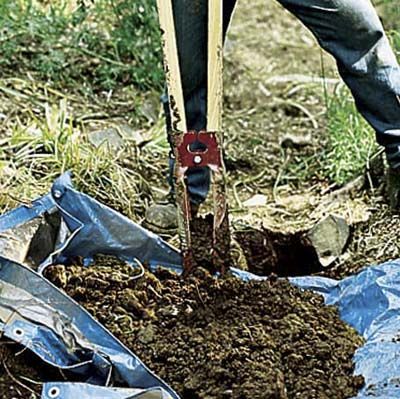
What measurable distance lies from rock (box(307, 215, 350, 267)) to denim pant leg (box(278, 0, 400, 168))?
0.28 metres

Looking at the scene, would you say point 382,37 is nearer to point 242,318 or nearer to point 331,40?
point 331,40

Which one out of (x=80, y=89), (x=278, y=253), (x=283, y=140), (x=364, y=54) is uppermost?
(x=364, y=54)

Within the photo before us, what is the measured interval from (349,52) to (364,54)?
0.15 feet

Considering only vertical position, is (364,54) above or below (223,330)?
above

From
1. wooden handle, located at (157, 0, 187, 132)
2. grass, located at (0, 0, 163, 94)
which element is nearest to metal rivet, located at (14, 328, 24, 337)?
wooden handle, located at (157, 0, 187, 132)

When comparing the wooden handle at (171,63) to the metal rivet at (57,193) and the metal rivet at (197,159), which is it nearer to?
the metal rivet at (197,159)

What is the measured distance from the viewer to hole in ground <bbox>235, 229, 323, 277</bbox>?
127 inches

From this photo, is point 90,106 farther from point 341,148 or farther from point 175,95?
point 175,95

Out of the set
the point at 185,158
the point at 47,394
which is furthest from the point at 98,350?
the point at 185,158

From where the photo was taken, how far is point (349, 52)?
295 cm

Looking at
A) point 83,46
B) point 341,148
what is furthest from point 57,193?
point 83,46

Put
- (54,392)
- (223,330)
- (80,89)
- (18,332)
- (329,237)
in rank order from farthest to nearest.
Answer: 1. (80,89)
2. (329,237)
3. (223,330)
4. (18,332)
5. (54,392)

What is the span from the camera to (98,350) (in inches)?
93.9

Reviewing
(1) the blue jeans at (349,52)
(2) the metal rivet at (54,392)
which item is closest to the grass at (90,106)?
(1) the blue jeans at (349,52)
